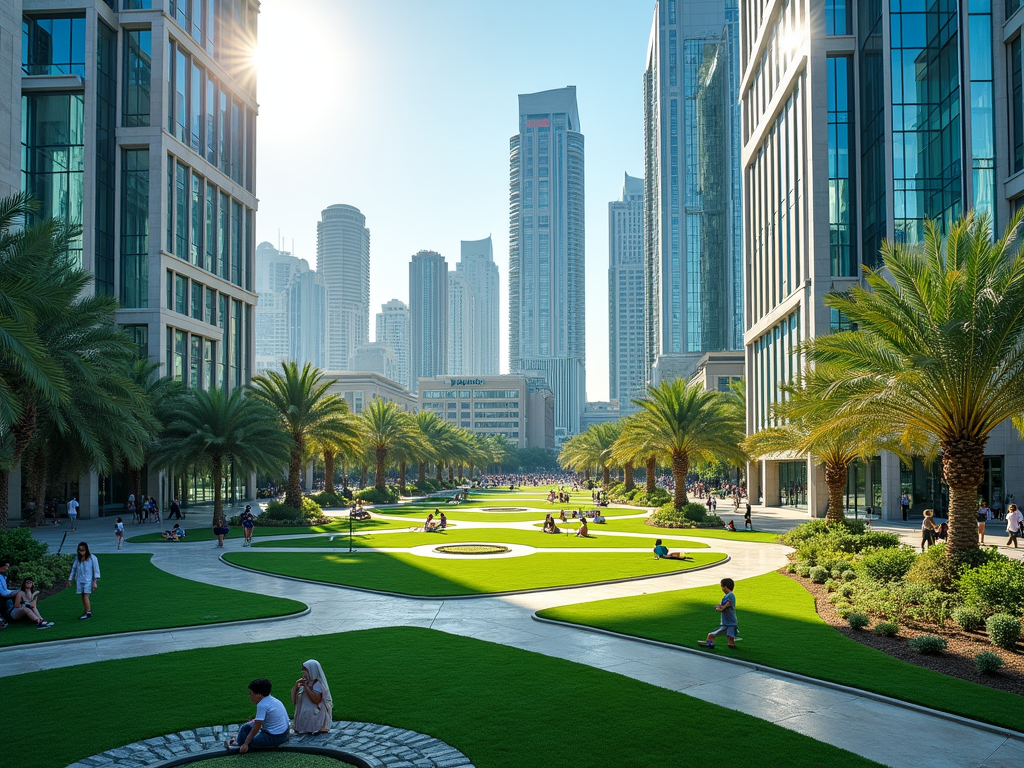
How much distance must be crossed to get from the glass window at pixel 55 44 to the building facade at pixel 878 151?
4797cm

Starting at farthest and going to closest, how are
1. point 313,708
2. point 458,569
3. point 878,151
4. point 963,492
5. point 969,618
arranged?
1. point 878,151
2. point 458,569
3. point 963,492
4. point 969,618
5. point 313,708

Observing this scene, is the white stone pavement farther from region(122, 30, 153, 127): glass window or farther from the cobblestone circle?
region(122, 30, 153, 127): glass window

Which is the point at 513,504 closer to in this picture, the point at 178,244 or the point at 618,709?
the point at 178,244

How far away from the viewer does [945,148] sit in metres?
41.7

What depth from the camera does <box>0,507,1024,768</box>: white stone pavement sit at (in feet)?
30.8

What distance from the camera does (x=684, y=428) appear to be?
138ft

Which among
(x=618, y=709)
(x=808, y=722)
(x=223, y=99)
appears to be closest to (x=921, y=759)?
(x=808, y=722)

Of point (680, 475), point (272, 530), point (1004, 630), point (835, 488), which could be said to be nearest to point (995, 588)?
point (1004, 630)

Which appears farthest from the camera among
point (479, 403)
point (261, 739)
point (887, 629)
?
point (479, 403)

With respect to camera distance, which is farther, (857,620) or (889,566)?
(889,566)

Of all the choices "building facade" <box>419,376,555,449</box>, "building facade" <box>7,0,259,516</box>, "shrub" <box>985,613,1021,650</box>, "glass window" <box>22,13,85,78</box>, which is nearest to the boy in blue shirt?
"shrub" <box>985,613,1021,650</box>

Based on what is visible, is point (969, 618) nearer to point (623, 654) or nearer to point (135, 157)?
point (623, 654)

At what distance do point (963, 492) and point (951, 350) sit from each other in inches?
134

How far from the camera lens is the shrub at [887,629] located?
1464 centimetres
